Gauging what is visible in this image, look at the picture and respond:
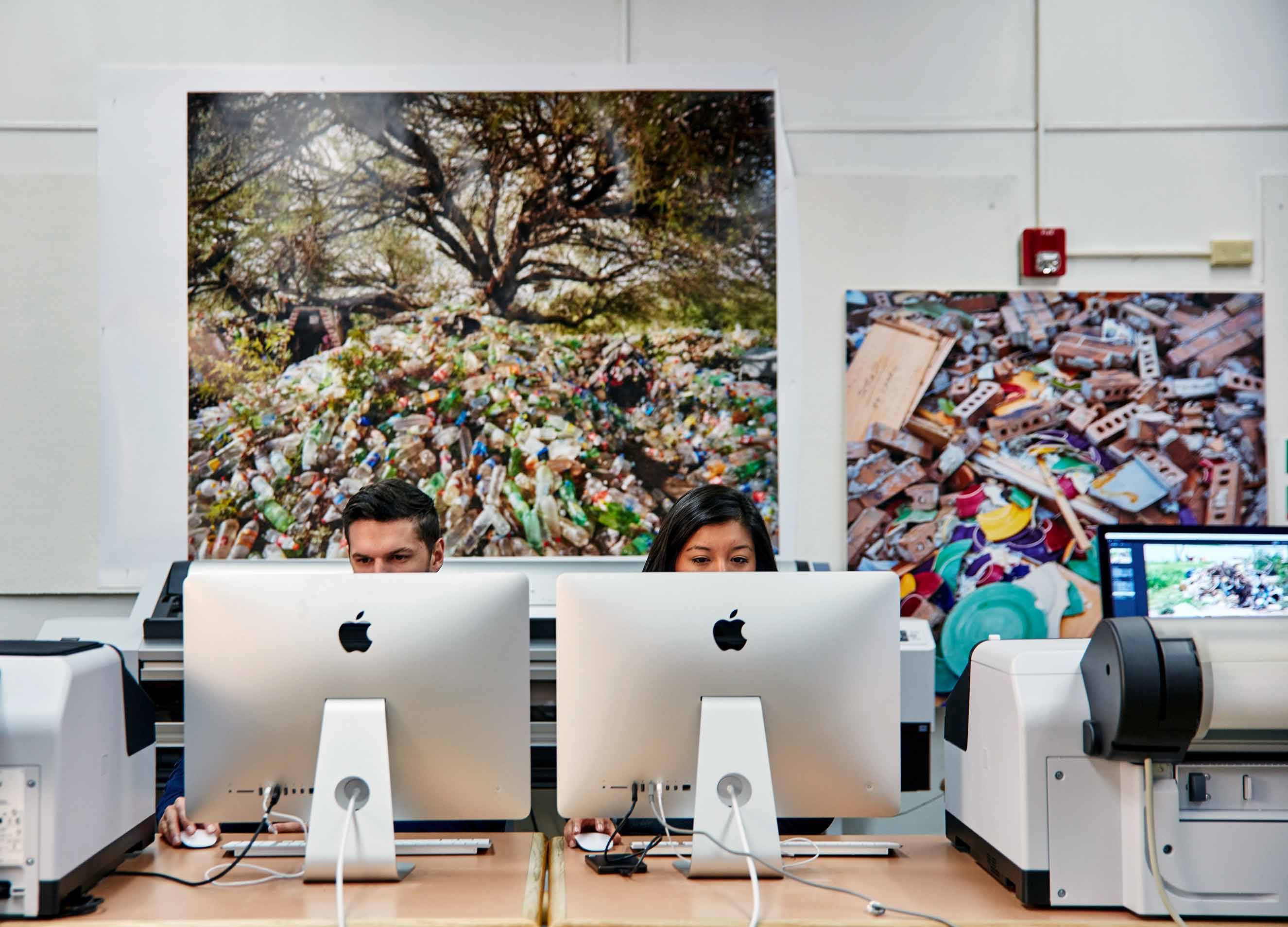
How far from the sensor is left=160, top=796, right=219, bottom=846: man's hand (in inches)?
58.8

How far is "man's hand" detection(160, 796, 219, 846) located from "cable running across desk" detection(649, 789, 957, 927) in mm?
718

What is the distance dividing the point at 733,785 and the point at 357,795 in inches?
20.1

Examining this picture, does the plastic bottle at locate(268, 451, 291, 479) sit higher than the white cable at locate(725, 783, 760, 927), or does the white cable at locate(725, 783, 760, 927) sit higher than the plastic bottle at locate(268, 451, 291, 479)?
the plastic bottle at locate(268, 451, 291, 479)

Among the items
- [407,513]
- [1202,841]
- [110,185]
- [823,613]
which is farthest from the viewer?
[110,185]

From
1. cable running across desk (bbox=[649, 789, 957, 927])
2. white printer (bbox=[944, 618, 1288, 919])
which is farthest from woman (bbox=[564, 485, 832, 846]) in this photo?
white printer (bbox=[944, 618, 1288, 919])

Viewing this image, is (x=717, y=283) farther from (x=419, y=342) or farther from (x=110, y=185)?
(x=110, y=185)

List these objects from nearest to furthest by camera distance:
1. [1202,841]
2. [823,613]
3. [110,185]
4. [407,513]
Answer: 1. [1202,841]
2. [823,613]
3. [407,513]
4. [110,185]

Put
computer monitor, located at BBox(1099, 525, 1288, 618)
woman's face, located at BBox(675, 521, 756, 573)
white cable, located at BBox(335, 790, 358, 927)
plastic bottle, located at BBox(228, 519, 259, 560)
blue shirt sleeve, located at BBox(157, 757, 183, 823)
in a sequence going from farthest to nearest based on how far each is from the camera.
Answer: plastic bottle, located at BBox(228, 519, 259, 560), computer monitor, located at BBox(1099, 525, 1288, 618), woman's face, located at BBox(675, 521, 756, 573), blue shirt sleeve, located at BBox(157, 757, 183, 823), white cable, located at BBox(335, 790, 358, 927)

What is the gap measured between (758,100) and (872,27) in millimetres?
397

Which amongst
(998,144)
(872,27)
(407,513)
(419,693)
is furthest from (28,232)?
(998,144)

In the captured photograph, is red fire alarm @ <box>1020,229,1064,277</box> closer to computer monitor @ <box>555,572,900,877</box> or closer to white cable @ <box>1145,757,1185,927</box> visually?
computer monitor @ <box>555,572,900,877</box>

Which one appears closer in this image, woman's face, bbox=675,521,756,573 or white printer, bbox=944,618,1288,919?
white printer, bbox=944,618,1288,919

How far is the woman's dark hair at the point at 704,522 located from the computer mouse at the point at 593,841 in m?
0.55

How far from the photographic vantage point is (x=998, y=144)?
8.84ft
